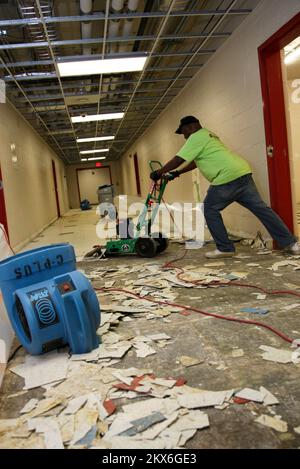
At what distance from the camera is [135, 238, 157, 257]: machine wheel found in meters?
4.47

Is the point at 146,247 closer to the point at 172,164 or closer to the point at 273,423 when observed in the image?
the point at 172,164

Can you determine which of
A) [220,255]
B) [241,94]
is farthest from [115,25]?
[220,255]

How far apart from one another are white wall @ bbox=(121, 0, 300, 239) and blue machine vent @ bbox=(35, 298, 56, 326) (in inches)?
128

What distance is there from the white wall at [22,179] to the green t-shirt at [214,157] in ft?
11.3

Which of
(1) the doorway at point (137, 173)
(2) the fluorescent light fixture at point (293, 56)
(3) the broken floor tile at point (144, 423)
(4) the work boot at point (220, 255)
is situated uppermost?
(2) the fluorescent light fixture at point (293, 56)

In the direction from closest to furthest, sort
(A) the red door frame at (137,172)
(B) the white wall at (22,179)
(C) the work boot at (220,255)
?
(C) the work boot at (220,255) → (B) the white wall at (22,179) → (A) the red door frame at (137,172)

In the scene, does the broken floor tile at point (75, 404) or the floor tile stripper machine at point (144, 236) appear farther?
the floor tile stripper machine at point (144, 236)

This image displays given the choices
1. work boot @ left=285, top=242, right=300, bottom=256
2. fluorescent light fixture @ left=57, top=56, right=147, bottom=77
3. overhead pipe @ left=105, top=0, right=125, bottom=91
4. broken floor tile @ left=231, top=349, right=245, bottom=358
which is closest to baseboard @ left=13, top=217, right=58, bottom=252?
fluorescent light fixture @ left=57, top=56, right=147, bottom=77

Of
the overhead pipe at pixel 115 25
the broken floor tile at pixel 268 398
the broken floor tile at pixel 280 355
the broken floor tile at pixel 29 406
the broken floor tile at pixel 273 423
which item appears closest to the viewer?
the broken floor tile at pixel 273 423

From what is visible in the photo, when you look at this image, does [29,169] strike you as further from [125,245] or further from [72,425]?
[72,425]

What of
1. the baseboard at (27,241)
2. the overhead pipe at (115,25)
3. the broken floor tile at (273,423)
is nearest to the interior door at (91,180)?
the baseboard at (27,241)

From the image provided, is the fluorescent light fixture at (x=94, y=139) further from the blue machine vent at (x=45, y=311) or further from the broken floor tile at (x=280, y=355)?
the broken floor tile at (x=280, y=355)

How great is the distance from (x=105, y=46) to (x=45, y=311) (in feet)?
13.6

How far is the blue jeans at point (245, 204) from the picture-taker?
3879 millimetres
